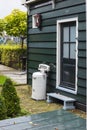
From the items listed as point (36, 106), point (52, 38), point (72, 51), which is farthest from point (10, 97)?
point (52, 38)

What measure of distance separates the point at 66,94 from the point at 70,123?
2436 millimetres

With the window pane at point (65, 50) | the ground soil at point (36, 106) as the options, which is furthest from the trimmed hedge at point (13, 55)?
the window pane at point (65, 50)

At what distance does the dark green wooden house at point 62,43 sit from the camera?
849 cm

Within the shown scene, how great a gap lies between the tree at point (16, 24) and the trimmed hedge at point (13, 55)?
2.45 ft

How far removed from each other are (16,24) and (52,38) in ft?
32.9

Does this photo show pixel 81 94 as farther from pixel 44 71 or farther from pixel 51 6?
pixel 51 6

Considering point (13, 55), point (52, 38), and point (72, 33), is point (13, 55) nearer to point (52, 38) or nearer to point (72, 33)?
point (52, 38)

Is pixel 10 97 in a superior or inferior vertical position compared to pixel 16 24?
inferior

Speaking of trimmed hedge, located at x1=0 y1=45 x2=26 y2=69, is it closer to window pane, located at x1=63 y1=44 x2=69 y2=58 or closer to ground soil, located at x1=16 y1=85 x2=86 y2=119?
ground soil, located at x1=16 y1=85 x2=86 y2=119

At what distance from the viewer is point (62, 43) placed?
31.6 feet

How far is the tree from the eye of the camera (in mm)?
19469

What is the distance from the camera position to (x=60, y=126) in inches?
258

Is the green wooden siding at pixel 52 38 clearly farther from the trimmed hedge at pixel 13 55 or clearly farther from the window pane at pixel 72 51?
the trimmed hedge at pixel 13 55

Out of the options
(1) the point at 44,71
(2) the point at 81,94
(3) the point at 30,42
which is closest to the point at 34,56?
(3) the point at 30,42
